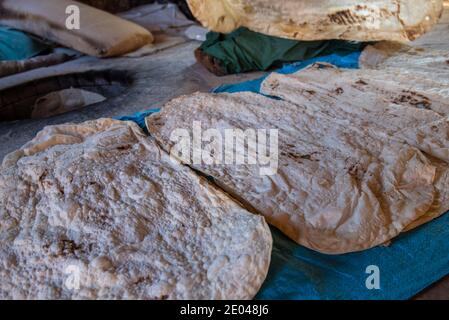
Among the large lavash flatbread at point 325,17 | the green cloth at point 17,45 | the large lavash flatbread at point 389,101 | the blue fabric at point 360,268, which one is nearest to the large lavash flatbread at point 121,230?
the blue fabric at point 360,268

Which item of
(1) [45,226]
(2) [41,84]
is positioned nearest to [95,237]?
(1) [45,226]

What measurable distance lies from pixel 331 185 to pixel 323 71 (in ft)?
5.78

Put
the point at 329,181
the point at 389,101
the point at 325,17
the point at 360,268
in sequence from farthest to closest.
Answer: the point at 325,17
the point at 389,101
the point at 329,181
the point at 360,268

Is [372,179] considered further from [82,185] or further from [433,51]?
[433,51]

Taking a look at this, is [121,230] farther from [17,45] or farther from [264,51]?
[17,45]

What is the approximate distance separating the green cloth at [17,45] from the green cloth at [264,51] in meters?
2.58

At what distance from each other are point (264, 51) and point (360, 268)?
308 centimetres

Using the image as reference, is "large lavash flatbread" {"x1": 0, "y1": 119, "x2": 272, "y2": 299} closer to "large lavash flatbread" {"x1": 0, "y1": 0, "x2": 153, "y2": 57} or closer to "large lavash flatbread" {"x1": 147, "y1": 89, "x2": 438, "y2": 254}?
"large lavash flatbread" {"x1": 147, "y1": 89, "x2": 438, "y2": 254}

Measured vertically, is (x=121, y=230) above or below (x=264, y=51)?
below

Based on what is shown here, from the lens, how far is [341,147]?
229cm

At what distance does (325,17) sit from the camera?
4.05 m

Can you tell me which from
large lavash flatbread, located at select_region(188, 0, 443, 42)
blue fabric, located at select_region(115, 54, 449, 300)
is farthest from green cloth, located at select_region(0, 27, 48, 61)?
blue fabric, located at select_region(115, 54, 449, 300)

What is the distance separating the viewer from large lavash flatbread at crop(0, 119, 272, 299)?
1.51 metres

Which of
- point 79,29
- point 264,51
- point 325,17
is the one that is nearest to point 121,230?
point 264,51
